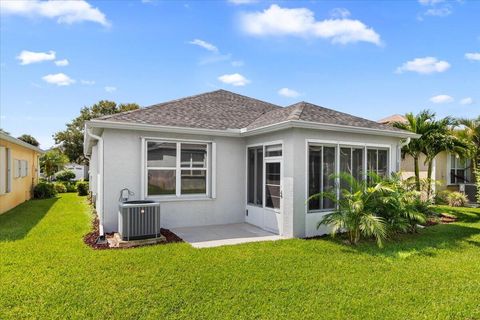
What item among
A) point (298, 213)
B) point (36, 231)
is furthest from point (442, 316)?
point (36, 231)

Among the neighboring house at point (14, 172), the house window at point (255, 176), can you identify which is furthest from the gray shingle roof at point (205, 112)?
the neighboring house at point (14, 172)

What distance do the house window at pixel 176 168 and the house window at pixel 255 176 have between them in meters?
1.51

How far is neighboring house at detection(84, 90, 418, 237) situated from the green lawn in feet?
5.25

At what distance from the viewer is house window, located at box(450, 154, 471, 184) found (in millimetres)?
17734

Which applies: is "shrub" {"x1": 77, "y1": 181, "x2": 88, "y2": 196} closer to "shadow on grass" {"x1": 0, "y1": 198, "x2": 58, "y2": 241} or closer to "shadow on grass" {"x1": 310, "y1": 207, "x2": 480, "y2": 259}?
"shadow on grass" {"x1": 0, "y1": 198, "x2": 58, "y2": 241}

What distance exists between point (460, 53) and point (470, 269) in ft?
37.3

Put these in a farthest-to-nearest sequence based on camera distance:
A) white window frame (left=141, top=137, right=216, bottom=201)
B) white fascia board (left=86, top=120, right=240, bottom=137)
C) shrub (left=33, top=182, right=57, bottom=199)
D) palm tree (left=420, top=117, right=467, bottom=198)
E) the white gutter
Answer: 1. shrub (left=33, top=182, right=57, bottom=199)
2. palm tree (left=420, top=117, right=467, bottom=198)
3. white window frame (left=141, top=137, right=216, bottom=201)
4. white fascia board (left=86, top=120, right=240, bottom=137)
5. the white gutter

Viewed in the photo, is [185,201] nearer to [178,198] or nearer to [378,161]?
[178,198]

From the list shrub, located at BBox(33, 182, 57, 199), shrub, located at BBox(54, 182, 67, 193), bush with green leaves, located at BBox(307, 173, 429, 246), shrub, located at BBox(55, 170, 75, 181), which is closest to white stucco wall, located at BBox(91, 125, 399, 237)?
bush with green leaves, located at BBox(307, 173, 429, 246)

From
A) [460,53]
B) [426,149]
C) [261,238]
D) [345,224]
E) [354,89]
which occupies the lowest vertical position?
[261,238]

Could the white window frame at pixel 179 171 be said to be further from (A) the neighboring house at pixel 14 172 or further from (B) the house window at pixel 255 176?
(A) the neighboring house at pixel 14 172

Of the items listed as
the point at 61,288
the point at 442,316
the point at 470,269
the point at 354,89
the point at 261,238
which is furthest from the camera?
the point at 354,89

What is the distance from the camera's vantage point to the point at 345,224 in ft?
24.4

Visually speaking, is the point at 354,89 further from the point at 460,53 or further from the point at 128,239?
the point at 128,239
